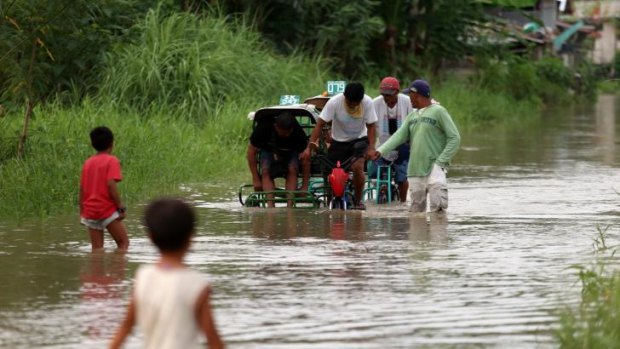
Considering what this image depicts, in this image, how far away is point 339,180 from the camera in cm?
1524

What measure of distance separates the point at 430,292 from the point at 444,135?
17.4 ft

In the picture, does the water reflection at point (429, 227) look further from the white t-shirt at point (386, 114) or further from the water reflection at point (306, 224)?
the white t-shirt at point (386, 114)

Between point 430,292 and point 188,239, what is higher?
point 188,239

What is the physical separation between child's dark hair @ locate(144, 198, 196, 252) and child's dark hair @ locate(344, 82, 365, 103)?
32.1 ft

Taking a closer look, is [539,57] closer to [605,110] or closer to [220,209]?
[605,110]

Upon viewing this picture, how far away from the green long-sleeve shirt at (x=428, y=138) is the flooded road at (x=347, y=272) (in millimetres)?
600

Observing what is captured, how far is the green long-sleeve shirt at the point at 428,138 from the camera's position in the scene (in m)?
14.9

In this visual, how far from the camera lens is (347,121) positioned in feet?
52.0

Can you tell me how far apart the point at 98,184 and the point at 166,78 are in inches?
527

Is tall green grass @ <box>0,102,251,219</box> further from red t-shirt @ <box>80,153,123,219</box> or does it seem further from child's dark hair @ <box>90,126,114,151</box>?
child's dark hair @ <box>90,126,114,151</box>

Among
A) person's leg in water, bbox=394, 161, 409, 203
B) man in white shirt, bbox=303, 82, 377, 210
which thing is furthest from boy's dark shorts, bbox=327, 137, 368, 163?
person's leg in water, bbox=394, 161, 409, 203

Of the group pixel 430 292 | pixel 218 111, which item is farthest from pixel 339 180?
pixel 218 111

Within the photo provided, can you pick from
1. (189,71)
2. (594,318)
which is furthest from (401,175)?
(594,318)

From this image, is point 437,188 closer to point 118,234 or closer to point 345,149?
point 345,149
